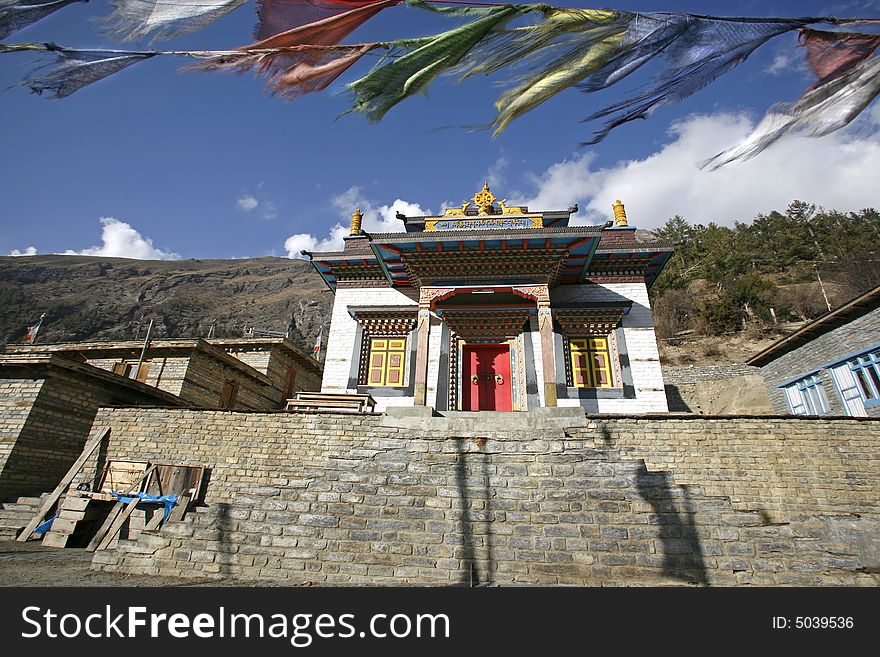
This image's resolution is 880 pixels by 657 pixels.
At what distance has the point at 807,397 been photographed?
13469 mm

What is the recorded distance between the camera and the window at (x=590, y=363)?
1203cm

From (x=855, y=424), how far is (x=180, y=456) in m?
14.6

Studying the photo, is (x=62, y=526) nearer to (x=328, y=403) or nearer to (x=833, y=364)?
(x=328, y=403)

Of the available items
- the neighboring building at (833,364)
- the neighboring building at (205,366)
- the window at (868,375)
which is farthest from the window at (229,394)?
the window at (868,375)

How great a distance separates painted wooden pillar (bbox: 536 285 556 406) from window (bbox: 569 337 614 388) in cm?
145

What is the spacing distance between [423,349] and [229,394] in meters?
9.96

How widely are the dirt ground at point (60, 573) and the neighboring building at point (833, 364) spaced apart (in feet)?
49.6

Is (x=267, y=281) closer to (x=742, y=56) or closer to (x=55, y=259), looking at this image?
(x=55, y=259)

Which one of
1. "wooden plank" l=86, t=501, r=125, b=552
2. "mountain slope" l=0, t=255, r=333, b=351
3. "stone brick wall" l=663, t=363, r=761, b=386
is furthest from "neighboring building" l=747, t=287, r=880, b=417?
"mountain slope" l=0, t=255, r=333, b=351

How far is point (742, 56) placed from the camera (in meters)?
2.15

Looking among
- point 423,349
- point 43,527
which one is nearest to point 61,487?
point 43,527

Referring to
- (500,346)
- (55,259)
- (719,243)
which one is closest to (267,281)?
(55,259)

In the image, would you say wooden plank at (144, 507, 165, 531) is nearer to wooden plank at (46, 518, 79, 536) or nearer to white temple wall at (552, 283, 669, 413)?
wooden plank at (46, 518, 79, 536)

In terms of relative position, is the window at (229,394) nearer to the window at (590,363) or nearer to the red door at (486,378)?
the red door at (486,378)
